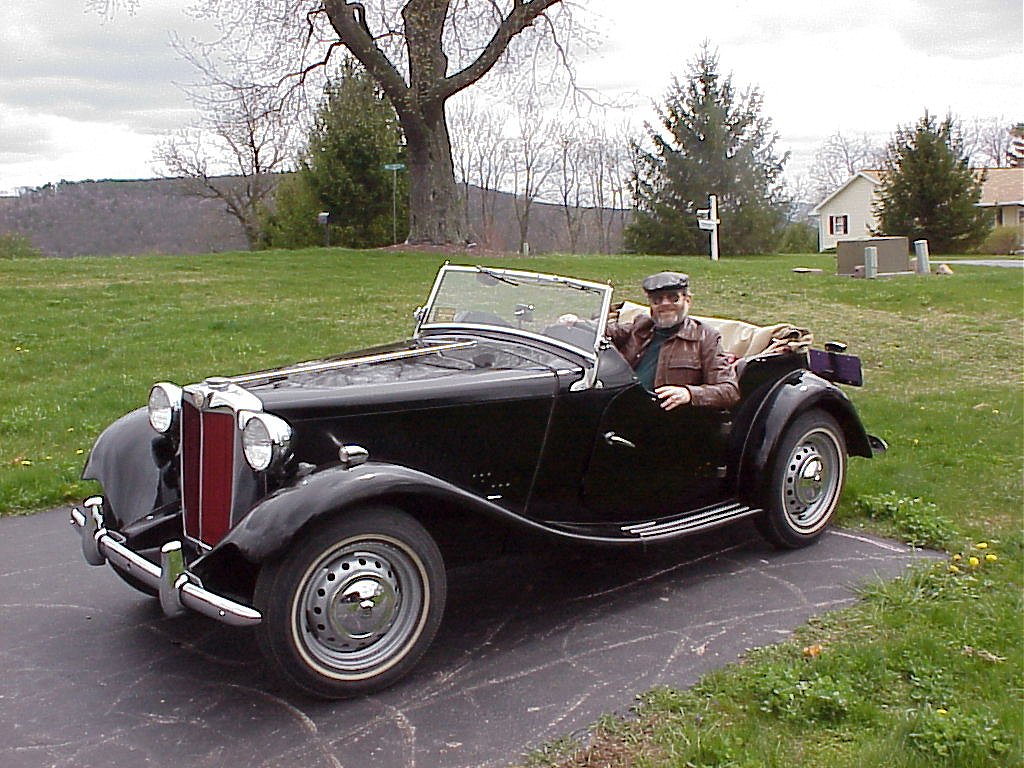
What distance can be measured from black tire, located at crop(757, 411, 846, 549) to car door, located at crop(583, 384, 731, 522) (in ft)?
1.00

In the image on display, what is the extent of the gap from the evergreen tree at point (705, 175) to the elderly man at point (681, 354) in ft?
103

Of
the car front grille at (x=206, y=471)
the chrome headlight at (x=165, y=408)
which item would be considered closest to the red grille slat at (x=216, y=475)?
the car front grille at (x=206, y=471)

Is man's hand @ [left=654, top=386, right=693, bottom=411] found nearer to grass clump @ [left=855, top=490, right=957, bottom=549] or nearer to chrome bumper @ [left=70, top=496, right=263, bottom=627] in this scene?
grass clump @ [left=855, top=490, right=957, bottom=549]

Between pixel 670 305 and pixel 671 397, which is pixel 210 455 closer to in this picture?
pixel 671 397

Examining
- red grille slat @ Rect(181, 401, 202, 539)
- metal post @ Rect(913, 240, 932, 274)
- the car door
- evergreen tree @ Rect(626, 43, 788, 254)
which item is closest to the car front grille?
red grille slat @ Rect(181, 401, 202, 539)

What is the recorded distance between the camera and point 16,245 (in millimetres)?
39031

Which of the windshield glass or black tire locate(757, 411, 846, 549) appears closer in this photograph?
the windshield glass

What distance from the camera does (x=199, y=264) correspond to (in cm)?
1930

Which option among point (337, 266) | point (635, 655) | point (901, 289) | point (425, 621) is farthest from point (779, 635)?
point (337, 266)

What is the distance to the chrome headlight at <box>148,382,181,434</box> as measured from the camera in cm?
434

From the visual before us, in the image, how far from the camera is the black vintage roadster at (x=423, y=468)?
11.8ft

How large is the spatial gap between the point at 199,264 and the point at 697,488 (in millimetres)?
16118

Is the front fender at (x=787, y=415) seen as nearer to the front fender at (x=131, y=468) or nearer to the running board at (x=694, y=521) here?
the running board at (x=694, y=521)

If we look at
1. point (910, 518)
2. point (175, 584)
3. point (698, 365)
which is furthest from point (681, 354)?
point (175, 584)
